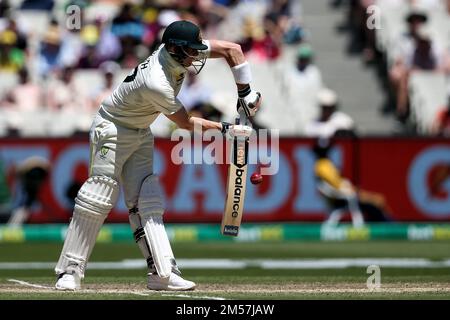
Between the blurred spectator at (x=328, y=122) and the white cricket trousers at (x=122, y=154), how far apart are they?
700 cm

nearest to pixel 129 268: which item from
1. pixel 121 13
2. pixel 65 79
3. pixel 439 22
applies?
pixel 65 79

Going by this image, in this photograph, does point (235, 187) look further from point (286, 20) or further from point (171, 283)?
point (286, 20)

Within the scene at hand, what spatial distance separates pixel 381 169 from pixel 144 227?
7.37m

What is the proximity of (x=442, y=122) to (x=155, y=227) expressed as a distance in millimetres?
8235

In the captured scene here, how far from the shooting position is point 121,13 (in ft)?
57.7

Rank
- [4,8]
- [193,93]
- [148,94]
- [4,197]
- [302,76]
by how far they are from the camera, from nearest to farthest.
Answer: [148,94], [4,197], [193,93], [302,76], [4,8]

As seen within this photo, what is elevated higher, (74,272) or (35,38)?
(35,38)

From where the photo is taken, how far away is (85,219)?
8.73 meters

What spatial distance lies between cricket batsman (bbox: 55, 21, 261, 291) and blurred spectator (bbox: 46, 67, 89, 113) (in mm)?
7547

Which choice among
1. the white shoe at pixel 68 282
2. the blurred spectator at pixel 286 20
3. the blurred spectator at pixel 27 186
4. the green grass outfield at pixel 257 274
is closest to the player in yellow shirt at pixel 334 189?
the green grass outfield at pixel 257 274

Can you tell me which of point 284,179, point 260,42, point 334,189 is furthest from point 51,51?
point 334,189

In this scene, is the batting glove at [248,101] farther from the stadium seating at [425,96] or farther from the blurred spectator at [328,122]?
the stadium seating at [425,96]

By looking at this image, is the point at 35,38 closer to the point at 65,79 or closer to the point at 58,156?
the point at 65,79

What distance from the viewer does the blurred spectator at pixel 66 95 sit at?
53.8 feet
